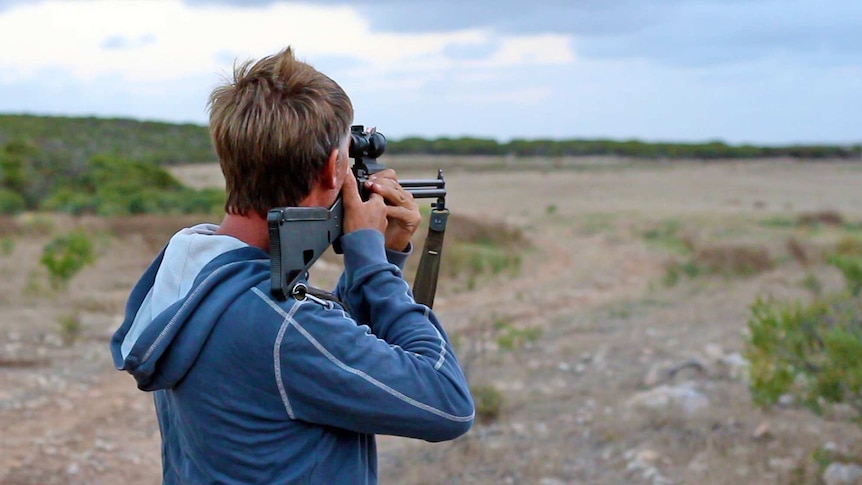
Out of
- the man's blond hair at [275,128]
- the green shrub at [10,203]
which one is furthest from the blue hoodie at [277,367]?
the green shrub at [10,203]

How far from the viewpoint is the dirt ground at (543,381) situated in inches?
198

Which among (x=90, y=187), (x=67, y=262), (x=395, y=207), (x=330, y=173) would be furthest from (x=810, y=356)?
(x=90, y=187)

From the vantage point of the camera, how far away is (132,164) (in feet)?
81.6

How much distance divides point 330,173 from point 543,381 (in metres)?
5.59

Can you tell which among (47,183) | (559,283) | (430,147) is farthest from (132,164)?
(430,147)

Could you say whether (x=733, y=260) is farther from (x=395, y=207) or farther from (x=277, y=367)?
(x=277, y=367)

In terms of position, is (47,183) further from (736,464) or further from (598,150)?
(598,150)

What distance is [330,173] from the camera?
1601mm

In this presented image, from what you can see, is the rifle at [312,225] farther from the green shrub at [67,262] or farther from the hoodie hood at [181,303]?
the green shrub at [67,262]

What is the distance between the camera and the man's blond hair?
1.51 metres

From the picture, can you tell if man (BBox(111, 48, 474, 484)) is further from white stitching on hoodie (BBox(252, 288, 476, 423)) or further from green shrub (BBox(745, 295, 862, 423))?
green shrub (BBox(745, 295, 862, 423))

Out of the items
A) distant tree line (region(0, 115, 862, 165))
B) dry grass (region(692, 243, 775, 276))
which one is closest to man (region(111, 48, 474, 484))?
distant tree line (region(0, 115, 862, 165))

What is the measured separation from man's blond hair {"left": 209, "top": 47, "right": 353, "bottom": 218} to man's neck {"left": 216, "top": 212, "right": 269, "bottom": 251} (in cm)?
2

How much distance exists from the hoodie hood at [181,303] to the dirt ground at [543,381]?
3.42 m
